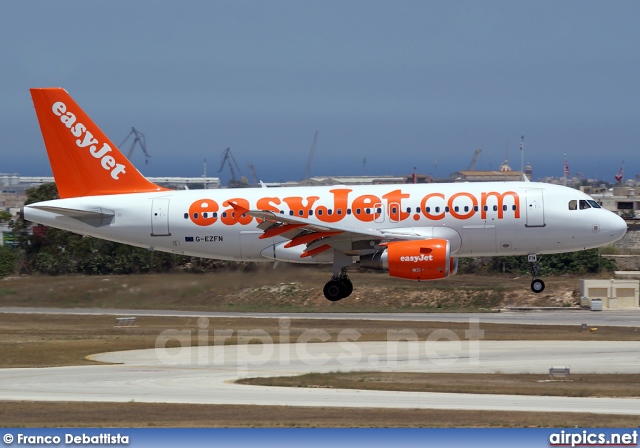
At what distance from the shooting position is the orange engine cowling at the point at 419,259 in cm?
3775

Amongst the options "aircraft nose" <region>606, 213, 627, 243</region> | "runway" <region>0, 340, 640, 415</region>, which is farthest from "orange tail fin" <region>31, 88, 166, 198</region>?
"aircraft nose" <region>606, 213, 627, 243</region>

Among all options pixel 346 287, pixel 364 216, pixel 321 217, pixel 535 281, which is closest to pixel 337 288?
pixel 346 287

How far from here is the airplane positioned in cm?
3888

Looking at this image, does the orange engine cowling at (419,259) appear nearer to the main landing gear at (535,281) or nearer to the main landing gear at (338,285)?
the main landing gear at (338,285)

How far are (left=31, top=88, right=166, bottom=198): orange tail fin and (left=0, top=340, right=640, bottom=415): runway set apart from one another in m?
6.95

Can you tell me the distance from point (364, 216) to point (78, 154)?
39.1ft

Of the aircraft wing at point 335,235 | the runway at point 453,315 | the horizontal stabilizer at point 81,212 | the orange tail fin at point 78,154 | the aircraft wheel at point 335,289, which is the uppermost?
the orange tail fin at point 78,154

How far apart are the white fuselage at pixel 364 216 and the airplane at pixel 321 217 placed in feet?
0.13

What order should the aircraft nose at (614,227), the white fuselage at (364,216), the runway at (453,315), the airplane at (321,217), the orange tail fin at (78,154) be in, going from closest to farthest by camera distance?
the airplane at (321,217) → the white fuselage at (364,216) → the aircraft nose at (614,227) → the orange tail fin at (78,154) → the runway at (453,315)

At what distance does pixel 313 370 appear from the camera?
35.0 m

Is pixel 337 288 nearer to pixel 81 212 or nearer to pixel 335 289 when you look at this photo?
pixel 335 289

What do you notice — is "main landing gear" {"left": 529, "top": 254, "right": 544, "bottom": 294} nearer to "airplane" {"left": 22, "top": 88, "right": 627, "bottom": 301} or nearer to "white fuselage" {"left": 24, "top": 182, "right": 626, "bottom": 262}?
"airplane" {"left": 22, "top": 88, "right": 627, "bottom": 301}

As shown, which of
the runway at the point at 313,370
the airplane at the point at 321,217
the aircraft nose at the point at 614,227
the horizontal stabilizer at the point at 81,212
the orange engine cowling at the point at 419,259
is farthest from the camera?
the horizontal stabilizer at the point at 81,212

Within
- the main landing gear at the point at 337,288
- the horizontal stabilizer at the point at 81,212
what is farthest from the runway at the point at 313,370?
the horizontal stabilizer at the point at 81,212
